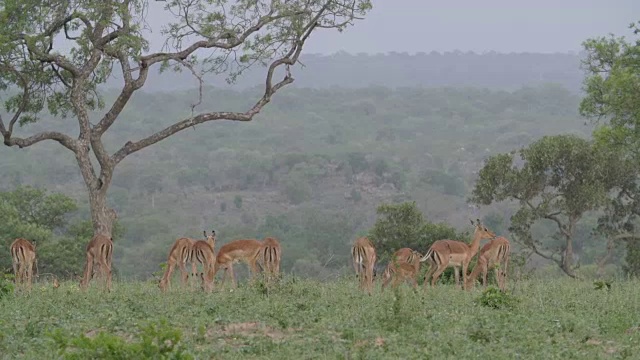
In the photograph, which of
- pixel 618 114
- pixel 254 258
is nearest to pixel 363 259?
pixel 254 258

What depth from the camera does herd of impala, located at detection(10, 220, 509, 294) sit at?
1484 cm

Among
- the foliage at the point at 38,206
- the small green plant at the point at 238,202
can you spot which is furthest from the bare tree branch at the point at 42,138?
the small green plant at the point at 238,202

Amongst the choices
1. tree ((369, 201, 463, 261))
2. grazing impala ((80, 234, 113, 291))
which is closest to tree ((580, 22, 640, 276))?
tree ((369, 201, 463, 261))

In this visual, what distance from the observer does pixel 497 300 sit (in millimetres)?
12250

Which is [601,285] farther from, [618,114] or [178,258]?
[618,114]

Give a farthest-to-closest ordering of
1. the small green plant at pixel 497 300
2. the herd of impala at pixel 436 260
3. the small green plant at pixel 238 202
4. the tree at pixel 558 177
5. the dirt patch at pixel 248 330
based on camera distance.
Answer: the small green plant at pixel 238 202 < the tree at pixel 558 177 < the herd of impala at pixel 436 260 < the small green plant at pixel 497 300 < the dirt patch at pixel 248 330

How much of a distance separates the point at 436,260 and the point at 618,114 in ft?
32.1

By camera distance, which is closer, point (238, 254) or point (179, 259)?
point (179, 259)

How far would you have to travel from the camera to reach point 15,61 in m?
20.1

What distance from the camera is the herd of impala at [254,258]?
14.8 m

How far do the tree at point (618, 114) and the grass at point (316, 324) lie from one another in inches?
382

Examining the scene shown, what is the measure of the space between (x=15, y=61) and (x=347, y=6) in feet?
21.9

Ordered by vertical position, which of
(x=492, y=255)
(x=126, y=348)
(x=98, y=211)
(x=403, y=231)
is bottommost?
(x=403, y=231)

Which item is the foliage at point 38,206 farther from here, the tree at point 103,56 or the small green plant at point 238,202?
the small green plant at point 238,202
